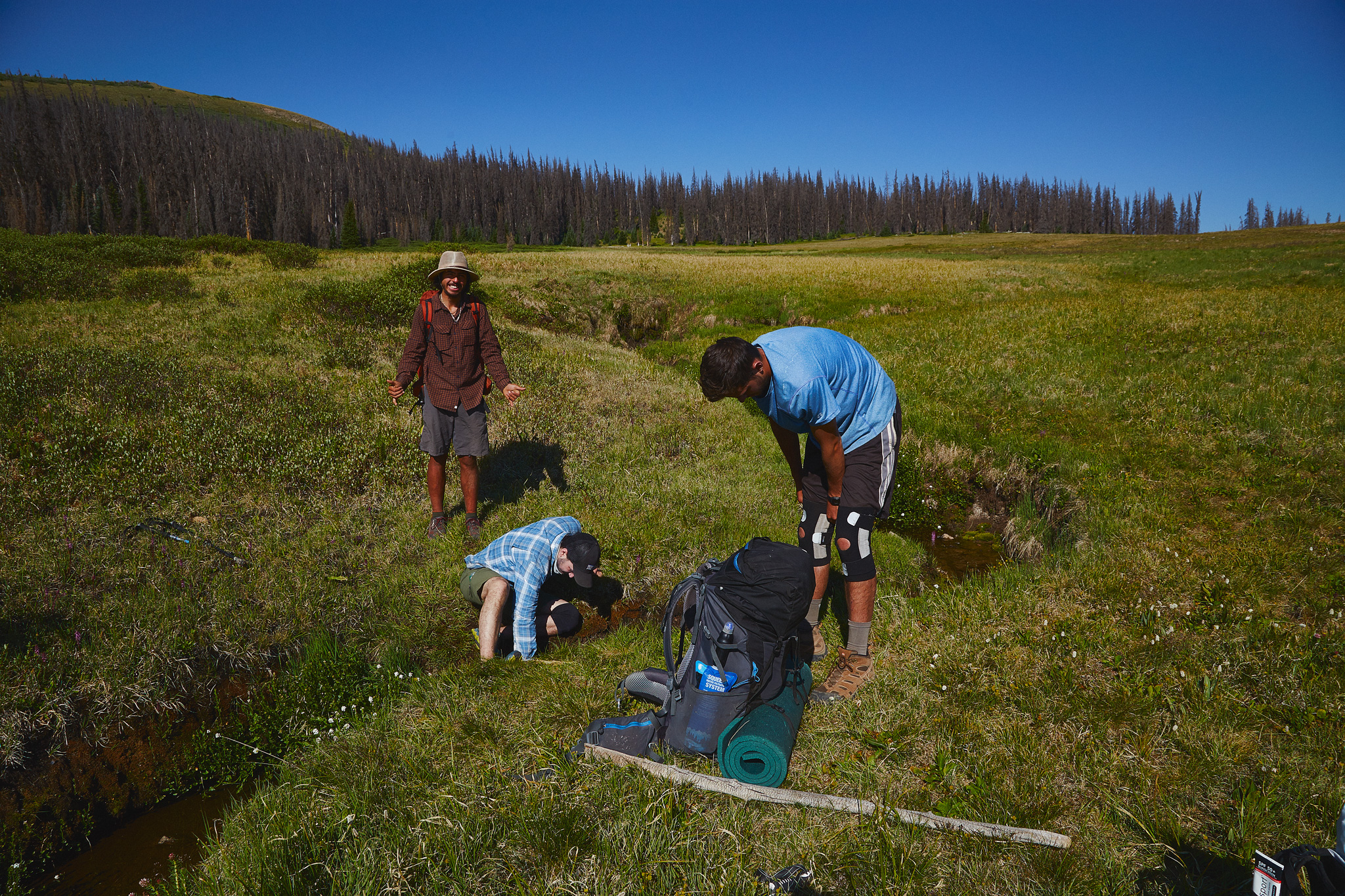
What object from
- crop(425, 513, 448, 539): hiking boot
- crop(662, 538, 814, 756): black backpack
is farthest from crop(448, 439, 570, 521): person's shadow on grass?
crop(662, 538, 814, 756): black backpack

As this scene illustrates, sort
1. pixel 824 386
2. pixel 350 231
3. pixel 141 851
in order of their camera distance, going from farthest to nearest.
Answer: pixel 350 231 < pixel 824 386 < pixel 141 851

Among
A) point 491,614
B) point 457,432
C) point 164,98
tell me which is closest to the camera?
point 491,614

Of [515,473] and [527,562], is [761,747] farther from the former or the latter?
[515,473]

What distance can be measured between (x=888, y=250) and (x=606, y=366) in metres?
55.4

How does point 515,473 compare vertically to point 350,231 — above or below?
below

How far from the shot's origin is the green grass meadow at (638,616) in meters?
3.23

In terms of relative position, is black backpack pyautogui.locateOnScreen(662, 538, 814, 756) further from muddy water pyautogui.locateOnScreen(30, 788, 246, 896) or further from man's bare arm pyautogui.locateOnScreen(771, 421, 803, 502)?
muddy water pyautogui.locateOnScreen(30, 788, 246, 896)

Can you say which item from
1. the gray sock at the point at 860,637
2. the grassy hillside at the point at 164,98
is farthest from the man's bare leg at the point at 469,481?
the grassy hillside at the point at 164,98

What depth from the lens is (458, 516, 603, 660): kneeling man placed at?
5.21m

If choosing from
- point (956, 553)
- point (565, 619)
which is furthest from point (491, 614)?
point (956, 553)

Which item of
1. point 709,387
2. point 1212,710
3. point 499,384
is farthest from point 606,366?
point 1212,710

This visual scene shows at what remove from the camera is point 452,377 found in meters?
6.96

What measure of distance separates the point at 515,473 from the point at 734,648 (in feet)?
19.0

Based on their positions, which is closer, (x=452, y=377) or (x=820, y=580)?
(x=820, y=580)
